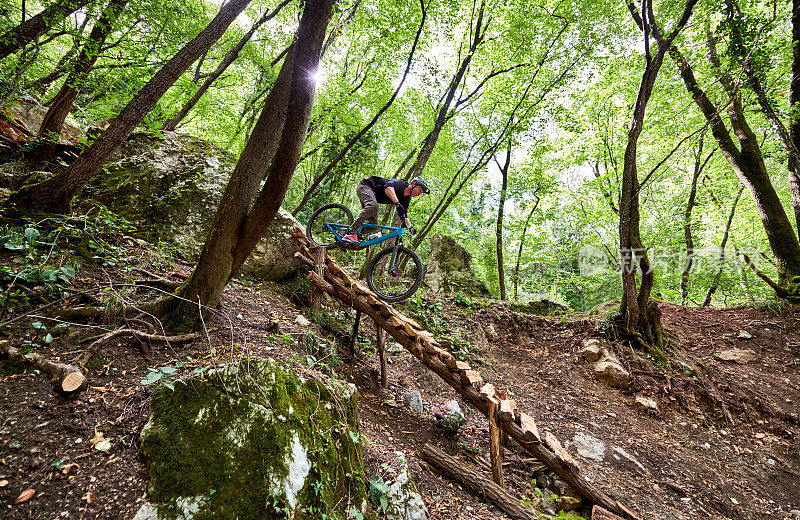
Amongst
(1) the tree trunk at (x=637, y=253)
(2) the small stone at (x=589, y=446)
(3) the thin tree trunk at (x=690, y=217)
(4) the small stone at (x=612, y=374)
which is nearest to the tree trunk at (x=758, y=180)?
(1) the tree trunk at (x=637, y=253)

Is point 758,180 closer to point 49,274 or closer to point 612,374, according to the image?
point 612,374

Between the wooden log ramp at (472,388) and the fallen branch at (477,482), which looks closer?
the fallen branch at (477,482)

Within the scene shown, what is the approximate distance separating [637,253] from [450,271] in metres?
6.76

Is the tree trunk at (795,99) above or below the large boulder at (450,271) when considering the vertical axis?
above

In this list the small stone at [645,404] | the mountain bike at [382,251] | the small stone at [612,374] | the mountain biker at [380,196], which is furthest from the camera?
the small stone at [612,374]

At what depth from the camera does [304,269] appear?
6355 mm

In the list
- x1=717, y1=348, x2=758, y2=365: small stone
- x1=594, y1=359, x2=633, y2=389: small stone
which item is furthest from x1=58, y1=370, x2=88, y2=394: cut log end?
x1=717, y1=348, x2=758, y2=365: small stone

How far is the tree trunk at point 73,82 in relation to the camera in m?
4.92

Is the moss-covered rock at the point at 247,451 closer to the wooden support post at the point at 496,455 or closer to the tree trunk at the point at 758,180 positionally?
the wooden support post at the point at 496,455

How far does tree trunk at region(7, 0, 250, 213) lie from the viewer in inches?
145

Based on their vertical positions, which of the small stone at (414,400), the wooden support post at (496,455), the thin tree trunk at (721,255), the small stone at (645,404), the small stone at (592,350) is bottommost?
the small stone at (414,400)

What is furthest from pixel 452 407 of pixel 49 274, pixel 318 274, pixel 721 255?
pixel 721 255

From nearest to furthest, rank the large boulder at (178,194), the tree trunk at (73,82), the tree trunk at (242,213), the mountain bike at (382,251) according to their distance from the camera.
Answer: the tree trunk at (242,213) → the tree trunk at (73,82) → the large boulder at (178,194) → the mountain bike at (382,251)

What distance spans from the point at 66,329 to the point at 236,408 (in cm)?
176
